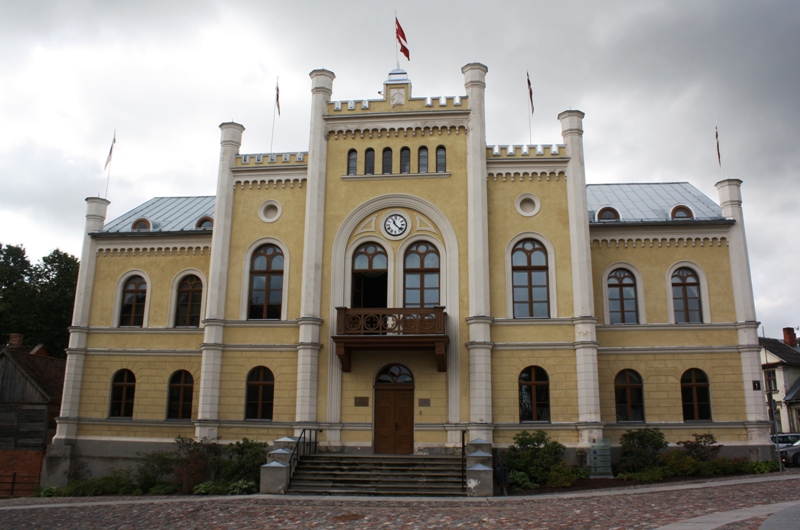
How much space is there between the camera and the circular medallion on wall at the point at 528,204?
987 inches

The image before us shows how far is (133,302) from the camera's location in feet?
91.0

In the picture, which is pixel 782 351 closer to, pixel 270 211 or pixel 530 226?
pixel 530 226

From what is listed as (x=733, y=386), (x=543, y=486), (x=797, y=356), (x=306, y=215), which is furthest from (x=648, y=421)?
(x=797, y=356)

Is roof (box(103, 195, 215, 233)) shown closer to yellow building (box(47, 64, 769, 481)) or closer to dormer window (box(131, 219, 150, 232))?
dormer window (box(131, 219, 150, 232))

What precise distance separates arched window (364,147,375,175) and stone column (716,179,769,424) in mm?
14185

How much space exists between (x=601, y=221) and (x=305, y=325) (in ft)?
41.8

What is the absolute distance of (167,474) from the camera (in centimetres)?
2306

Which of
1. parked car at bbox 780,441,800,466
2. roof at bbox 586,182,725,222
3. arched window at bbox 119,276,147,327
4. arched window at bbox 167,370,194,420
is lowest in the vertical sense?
parked car at bbox 780,441,800,466

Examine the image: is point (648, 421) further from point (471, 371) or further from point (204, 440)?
point (204, 440)

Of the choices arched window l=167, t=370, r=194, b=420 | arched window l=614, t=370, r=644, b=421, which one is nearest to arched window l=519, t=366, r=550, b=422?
→ arched window l=614, t=370, r=644, b=421

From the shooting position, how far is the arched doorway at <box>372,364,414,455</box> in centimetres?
2331

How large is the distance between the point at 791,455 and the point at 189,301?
24.6 m

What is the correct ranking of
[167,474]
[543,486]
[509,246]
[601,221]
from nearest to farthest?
1. [543,486]
2. [167,474]
3. [509,246]
4. [601,221]

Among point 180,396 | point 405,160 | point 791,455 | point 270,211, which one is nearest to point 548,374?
point 405,160
